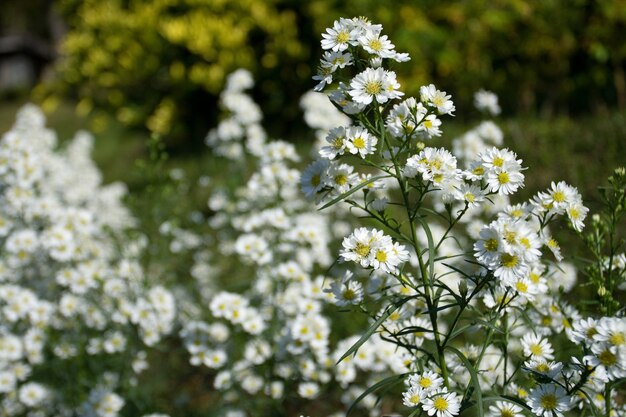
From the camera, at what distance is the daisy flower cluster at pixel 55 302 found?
2898 mm

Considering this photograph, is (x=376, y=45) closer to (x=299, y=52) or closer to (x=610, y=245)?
(x=610, y=245)

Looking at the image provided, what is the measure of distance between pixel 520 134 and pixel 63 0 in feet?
23.6

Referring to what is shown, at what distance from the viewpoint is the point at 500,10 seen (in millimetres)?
5914

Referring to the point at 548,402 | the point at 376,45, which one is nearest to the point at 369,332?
the point at 548,402

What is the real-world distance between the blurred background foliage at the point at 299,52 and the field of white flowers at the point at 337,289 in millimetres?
2456

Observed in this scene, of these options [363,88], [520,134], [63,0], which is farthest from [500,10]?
[63,0]

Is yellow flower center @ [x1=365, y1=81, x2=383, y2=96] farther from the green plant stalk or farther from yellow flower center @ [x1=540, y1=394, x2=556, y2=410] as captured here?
yellow flower center @ [x1=540, y1=394, x2=556, y2=410]

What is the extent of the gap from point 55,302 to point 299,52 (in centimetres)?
417

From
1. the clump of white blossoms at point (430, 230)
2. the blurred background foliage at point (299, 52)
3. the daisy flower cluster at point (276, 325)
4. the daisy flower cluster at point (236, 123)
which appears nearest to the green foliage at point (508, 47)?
the blurred background foliage at point (299, 52)

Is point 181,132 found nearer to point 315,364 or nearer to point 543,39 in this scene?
point 543,39

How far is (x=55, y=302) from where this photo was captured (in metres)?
3.19

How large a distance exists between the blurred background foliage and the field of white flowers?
2.46 m

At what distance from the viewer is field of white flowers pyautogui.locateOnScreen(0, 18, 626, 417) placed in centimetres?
157

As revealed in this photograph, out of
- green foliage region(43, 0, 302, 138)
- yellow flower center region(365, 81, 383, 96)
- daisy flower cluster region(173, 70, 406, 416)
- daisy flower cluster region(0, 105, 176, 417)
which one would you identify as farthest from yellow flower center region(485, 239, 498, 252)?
green foliage region(43, 0, 302, 138)
